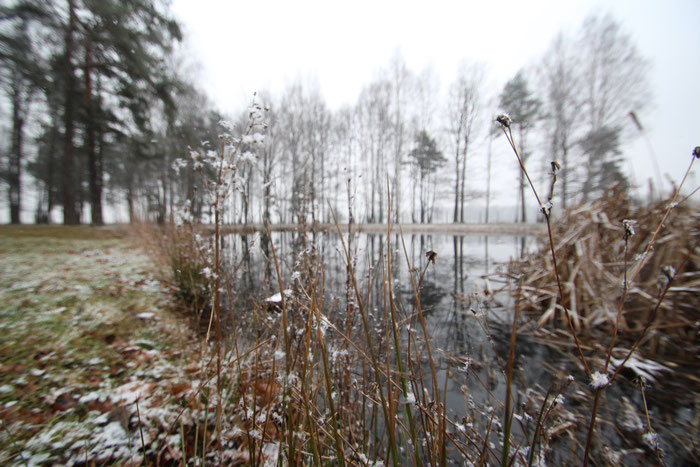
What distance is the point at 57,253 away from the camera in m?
4.66

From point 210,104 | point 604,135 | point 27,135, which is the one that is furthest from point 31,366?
point 604,135

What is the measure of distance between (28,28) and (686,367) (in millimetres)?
13779

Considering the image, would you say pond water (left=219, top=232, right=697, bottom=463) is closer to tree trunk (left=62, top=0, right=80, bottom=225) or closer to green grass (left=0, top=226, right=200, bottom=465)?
green grass (left=0, top=226, right=200, bottom=465)

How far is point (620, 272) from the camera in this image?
9.88 ft

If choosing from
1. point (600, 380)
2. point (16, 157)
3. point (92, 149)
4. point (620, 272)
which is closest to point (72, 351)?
point (600, 380)

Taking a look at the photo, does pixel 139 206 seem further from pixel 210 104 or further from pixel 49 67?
pixel 210 104

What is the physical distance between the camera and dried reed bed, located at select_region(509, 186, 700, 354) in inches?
96.7

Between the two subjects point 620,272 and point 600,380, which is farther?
point 620,272

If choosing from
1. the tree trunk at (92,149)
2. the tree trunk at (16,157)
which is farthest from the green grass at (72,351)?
the tree trunk at (16,157)

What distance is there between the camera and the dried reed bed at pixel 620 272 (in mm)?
2455

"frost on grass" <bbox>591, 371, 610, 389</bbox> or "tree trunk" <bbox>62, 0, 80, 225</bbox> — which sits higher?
"tree trunk" <bbox>62, 0, 80, 225</bbox>

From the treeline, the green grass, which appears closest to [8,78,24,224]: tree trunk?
the treeline

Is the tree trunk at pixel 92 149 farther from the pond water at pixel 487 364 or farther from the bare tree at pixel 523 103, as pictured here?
the bare tree at pixel 523 103

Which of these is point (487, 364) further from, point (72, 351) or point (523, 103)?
point (523, 103)
